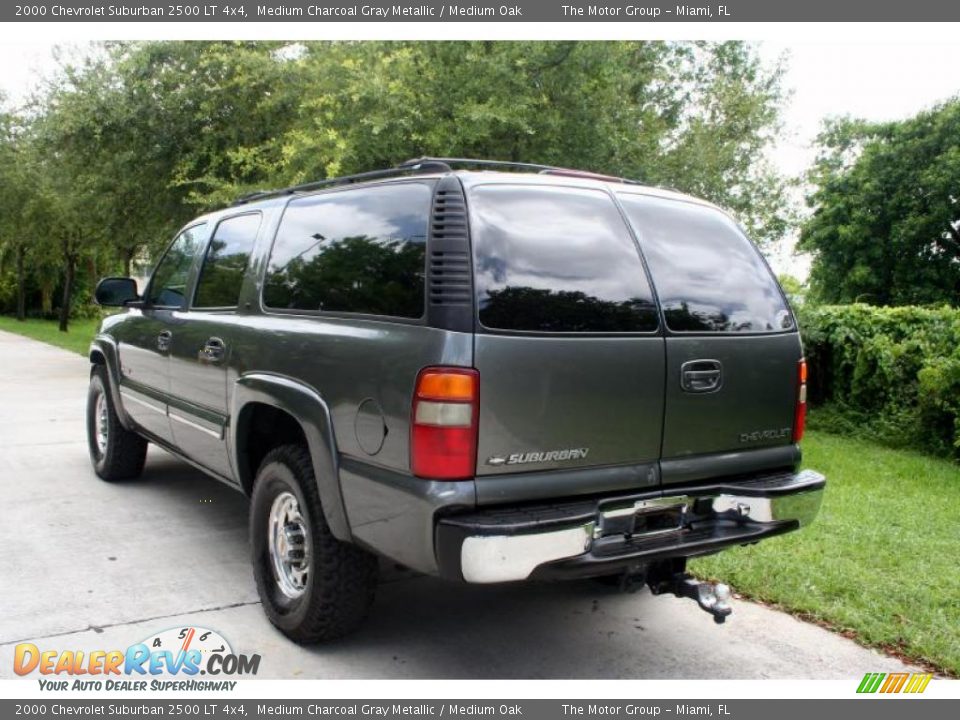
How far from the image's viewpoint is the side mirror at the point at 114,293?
19.0ft

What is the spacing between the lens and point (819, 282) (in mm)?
30000

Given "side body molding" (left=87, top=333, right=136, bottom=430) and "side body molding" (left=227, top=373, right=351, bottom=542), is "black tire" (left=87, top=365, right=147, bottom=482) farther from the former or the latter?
"side body molding" (left=227, top=373, right=351, bottom=542)

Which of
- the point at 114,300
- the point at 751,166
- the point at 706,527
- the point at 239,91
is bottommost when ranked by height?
the point at 706,527

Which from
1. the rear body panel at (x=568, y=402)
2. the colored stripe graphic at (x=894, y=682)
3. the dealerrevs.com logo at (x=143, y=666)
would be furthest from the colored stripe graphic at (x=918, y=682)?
the dealerrevs.com logo at (x=143, y=666)

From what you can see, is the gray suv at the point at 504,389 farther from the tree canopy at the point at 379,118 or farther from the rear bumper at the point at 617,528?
the tree canopy at the point at 379,118

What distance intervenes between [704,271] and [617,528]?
46.3 inches

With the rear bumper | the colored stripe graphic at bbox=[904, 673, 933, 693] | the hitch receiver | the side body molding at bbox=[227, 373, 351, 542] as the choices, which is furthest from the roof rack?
the colored stripe graphic at bbox=[904, 673, 933, 693]

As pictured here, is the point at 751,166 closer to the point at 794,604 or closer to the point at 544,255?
the point at 794,604

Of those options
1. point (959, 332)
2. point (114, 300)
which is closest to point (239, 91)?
point (114, 300)

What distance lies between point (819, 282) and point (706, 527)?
29.1m

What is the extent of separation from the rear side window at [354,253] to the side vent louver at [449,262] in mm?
68

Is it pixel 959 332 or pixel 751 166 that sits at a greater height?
pixel 751 166

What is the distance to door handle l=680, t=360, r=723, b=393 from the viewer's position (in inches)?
130

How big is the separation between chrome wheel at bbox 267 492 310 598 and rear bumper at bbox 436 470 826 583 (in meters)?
1.08
